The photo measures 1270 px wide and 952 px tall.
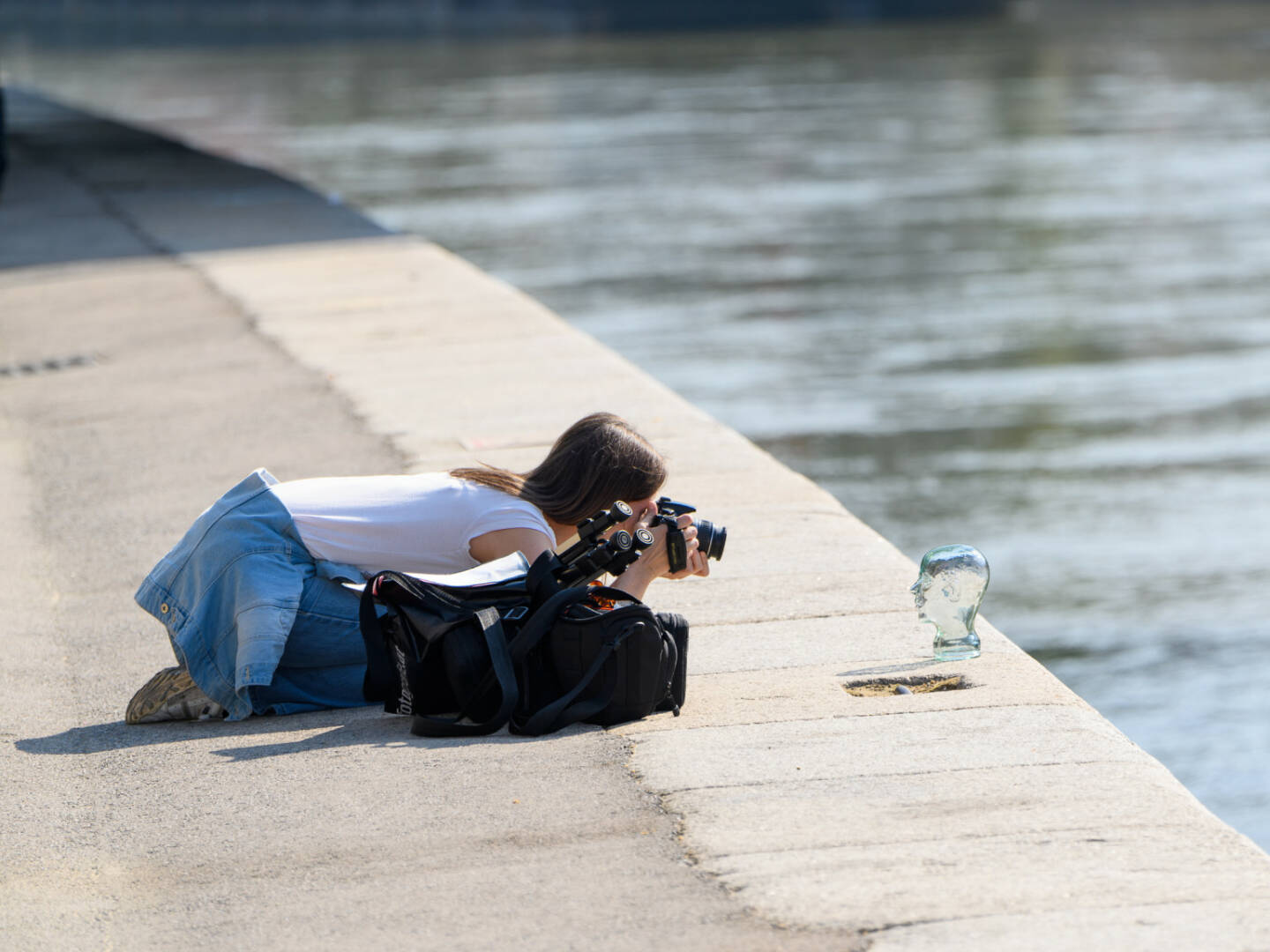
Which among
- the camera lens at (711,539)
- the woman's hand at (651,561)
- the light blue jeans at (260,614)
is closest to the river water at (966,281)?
the camera lens at (711,539)

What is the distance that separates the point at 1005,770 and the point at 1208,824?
1.53 ft

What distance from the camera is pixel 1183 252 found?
17406 millimetres

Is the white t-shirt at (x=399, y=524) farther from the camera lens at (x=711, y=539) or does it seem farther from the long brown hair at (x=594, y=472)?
the camera lens at (x=711, y=539)

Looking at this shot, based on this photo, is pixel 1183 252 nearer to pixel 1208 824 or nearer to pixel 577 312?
pixel 577 312

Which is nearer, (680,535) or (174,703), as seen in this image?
(680,535)

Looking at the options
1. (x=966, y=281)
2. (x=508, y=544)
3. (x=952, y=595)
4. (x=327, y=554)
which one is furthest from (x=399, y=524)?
(x=966, y=281)

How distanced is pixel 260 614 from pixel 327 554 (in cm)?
25

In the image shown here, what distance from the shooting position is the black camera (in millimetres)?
4652

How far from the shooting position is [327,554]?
4.74m

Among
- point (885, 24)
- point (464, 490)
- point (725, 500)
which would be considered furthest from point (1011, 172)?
point (885, 24)

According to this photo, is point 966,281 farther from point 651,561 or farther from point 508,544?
point 508,544

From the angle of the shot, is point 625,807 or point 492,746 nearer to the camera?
point 625,807

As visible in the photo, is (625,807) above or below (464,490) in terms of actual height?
below

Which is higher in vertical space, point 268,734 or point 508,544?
point 508,544
